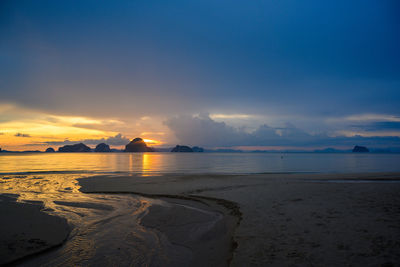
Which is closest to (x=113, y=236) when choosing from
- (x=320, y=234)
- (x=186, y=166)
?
(x=320, y=234)

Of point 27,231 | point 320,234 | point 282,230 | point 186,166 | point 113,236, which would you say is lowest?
point 186,166

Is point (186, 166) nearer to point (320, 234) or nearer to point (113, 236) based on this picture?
point (113, 236)

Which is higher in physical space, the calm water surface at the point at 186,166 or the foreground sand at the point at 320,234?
the foreground sand at the point at 320,234

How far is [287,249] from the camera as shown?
7.98 meters

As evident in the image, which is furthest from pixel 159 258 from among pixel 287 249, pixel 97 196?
pixel 97 196

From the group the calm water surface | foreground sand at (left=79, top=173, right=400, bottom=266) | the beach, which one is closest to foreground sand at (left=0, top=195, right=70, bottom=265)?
the beach

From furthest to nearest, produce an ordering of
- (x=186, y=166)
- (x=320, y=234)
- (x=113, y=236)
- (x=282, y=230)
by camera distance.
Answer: (x=186, y=166)
(x=113, y=236)
(x=282, y=230)
(x=320, y=234)

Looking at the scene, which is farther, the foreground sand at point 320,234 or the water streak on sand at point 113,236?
the water streak on sand at point 113,236

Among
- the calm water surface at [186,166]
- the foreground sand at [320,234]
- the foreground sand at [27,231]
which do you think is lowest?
the calm water surface at [186,166]

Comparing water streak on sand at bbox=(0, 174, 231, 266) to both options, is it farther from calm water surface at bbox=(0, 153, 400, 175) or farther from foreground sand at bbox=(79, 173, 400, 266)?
calm water surface at bbox=(0, 153, 400, 175)

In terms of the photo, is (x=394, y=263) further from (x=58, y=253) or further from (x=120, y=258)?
(x=58, y=253)

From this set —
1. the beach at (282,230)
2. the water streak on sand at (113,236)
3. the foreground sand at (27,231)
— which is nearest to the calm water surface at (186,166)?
the water streak on sand at (113,236)

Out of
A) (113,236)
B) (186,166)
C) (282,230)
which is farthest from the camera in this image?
(186,166)

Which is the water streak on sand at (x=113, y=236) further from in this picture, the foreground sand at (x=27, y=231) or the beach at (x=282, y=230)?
the foreground sand at (x=27, y=231)
